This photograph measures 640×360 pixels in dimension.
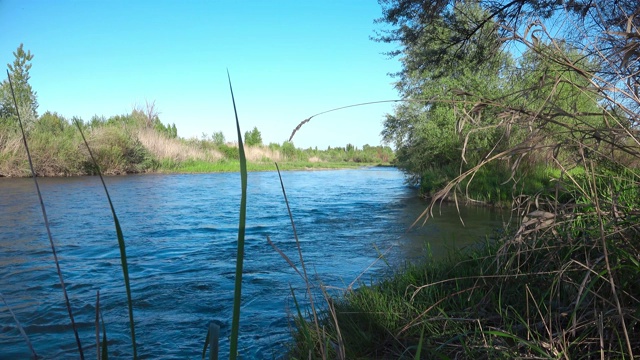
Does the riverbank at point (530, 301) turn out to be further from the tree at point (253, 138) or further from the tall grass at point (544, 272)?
the tree at point (253, 138)

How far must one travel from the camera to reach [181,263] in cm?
643

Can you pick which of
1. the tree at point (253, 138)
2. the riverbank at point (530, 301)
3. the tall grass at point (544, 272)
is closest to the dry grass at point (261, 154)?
the tree at point (253, 138)

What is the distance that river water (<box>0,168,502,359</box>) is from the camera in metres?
3.88

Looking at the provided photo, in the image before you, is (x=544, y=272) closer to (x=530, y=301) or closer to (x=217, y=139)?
(x=530, y=301)

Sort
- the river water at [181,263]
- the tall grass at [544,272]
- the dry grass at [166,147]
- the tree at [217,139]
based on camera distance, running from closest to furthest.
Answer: the tall grass at [544,272] < the river water at [181,263] < the dry grass at [166,147] < the tree at [217,139]

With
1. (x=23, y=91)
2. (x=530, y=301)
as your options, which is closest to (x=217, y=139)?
(x=23, y=91)

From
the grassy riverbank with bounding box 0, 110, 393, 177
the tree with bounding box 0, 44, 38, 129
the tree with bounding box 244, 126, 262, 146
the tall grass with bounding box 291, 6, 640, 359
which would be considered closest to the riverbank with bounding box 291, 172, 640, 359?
the tall grass with bounding box 291, 6, 640, 359

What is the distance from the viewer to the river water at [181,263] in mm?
3877

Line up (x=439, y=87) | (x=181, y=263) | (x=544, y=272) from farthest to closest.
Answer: (x=439, y=87)
(x=181, y=263)
(x=544, y=272)

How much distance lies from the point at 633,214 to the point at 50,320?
479cm

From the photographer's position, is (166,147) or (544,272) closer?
(544,272)

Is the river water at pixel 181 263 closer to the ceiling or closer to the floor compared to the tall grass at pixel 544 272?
closer to the floor

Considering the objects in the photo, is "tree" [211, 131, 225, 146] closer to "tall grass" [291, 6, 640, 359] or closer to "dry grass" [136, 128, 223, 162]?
"dry grass" [136, 128, 223, 162]

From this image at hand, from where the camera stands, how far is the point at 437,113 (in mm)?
15156
